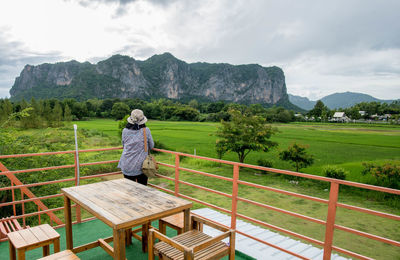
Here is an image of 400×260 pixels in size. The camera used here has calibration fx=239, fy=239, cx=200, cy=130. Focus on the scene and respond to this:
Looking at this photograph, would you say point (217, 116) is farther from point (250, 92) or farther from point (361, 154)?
point (250, 92)

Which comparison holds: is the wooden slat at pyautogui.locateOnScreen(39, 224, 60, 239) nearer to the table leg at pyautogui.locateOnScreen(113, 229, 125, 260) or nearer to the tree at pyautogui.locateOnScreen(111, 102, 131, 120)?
the table leg at pyautogui.locateOnScreen(113, 229, 125, 260)

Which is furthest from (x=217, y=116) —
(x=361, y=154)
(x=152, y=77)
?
(x=152, y=77)

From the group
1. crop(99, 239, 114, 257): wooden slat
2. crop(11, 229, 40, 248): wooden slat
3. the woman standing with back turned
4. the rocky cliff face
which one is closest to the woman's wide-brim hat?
the woman standing with back turned

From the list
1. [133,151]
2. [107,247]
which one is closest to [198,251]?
[107,247]

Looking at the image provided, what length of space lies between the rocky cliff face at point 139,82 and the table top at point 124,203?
437 feet

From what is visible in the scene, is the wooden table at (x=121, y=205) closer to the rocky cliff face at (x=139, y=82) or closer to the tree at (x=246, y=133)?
the tree at (x=246, y=133)

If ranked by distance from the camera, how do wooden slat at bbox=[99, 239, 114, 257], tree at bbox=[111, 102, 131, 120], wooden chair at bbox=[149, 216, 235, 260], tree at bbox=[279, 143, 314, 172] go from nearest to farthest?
wooden chair at bbox=[149, 216, 235, 260]
wooden slat at bbox=[99, 239, 114, 257]
tree at bbox=[279, 143, 314, 172]
tree at bbox=[111, 102, 131, 120]

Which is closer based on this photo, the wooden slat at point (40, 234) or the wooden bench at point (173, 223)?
the wooden slat at point (40, 234)

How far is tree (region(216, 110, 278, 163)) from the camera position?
16.5 metres

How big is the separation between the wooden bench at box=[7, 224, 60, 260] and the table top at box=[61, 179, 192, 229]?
0.41 metres

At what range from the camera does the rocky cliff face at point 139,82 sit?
138750 mm

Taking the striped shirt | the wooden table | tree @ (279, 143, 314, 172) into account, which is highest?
the striped shirt

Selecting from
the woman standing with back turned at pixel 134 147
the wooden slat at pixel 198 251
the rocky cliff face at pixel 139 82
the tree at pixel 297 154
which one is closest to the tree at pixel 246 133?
the tree at pixel 297 154

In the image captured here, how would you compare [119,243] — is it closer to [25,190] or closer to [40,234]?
[40,234]
